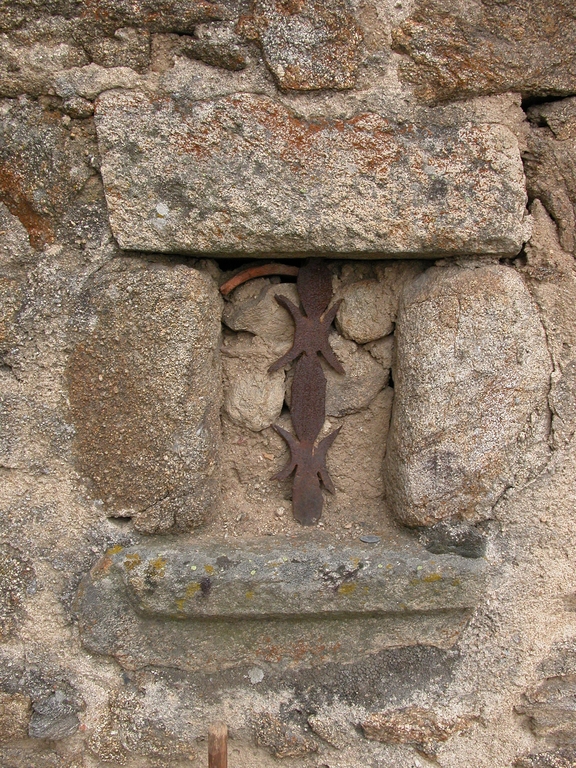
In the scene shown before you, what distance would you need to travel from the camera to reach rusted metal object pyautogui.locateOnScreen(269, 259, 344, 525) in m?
1.31

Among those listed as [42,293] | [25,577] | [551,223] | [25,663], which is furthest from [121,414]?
[551,223]

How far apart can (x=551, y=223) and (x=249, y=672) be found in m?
1.11

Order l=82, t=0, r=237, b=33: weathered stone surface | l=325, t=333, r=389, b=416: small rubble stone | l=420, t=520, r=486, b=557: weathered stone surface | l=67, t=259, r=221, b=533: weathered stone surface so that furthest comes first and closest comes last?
l=325, t=333, r=389, b=416: small rubble stone
l=420, t=520, r=486, b=557: weathered stone surface
l=67, t=259, r=221, b=533: weathered stone surface
l=82, t=0, r=237, b=33: weathered stone surface

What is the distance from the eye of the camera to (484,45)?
3.50ft

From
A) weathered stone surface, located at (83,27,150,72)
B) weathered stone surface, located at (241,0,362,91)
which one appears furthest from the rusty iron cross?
weathered stone surface, located at (83,27,150,72)

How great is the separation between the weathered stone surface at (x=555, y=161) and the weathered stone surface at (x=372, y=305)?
0.32 m

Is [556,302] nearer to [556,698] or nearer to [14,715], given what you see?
[556,698]

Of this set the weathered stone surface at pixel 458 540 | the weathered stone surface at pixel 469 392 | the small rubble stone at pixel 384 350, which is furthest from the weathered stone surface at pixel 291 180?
the weathered stone surface at pixel 458 540

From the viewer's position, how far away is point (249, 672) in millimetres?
1254

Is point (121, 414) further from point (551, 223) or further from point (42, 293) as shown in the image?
point (551, 223)

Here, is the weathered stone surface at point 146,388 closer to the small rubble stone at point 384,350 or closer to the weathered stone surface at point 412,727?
the small rubble stone at point 384,350

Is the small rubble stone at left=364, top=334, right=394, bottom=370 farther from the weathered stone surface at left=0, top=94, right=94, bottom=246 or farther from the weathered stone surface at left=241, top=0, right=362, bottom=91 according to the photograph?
the weathered stone surface at left=0, top=94, right=94, bottom=246

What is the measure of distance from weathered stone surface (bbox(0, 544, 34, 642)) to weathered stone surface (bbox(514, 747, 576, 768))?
1.11 meters

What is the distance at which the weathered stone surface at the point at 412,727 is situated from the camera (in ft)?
4.10
